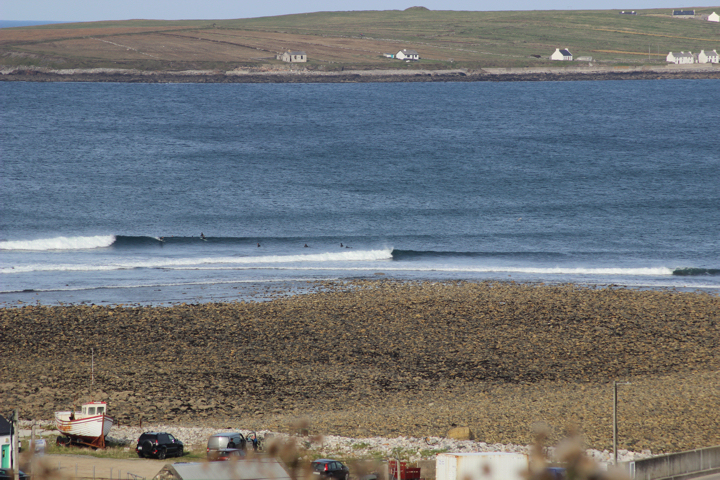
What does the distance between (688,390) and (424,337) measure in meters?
10.6

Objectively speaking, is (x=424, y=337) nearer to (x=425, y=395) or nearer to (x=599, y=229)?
(x=425, y=395)

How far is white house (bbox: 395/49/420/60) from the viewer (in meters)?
182

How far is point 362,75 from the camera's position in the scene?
168000mm

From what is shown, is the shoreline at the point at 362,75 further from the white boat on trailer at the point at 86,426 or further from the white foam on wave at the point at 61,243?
the white boat on trailer at the point at 86,426

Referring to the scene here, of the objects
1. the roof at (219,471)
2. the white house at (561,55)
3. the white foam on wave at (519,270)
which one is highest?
the white house at (561,55)

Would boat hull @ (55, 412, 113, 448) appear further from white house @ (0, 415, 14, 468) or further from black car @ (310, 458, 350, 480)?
black car @ (310, 458, 350, 480)

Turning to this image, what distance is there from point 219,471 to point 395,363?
43.7 ft

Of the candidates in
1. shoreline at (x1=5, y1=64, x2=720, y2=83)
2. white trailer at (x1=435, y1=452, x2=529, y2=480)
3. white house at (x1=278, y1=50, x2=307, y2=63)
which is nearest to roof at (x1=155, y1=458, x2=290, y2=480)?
white trailer at (x1=435, y1=452, x2=529, y2=480)

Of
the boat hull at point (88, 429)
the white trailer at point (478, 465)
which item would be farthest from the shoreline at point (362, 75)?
the white trailer at point (478, 465)

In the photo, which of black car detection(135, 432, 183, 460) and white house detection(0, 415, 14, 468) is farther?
black car detection(135, 432, 183, 460)

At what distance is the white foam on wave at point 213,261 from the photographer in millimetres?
42950

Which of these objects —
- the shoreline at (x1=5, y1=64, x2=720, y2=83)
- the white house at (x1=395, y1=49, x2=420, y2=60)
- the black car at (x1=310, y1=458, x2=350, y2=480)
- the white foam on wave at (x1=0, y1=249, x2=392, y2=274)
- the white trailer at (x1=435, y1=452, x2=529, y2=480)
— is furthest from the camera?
the white house at (x1=395, y1=49, x2=420, y2=60)

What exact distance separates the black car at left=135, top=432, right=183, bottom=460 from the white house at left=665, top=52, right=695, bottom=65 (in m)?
201

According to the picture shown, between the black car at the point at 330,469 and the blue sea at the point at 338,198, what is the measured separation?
20780 millimetres
